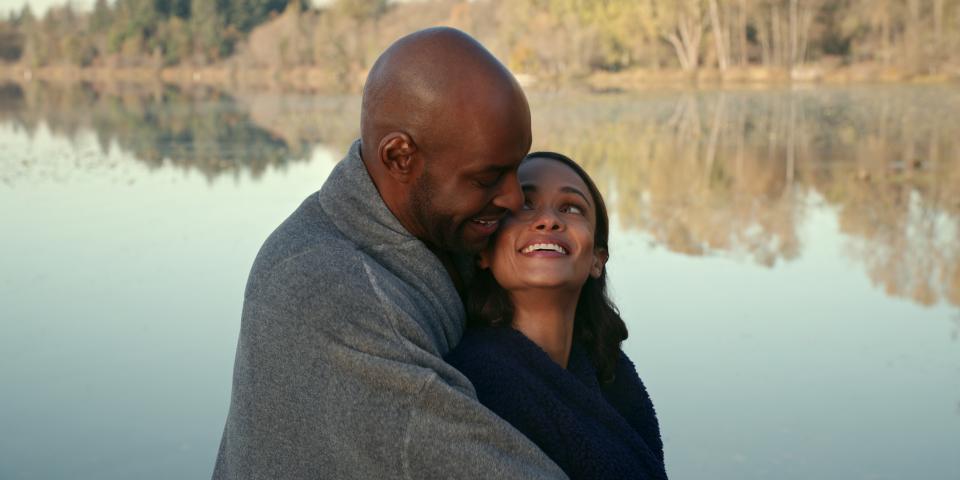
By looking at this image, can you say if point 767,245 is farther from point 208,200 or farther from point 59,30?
point 59,30

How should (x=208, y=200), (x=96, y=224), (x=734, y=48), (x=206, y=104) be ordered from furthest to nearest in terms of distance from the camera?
(x=734, y=48) → (x=206, y=104) → (x=208, y=200) → (x=96, y=224)

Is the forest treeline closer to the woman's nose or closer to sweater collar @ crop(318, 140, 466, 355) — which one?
the woman's nose

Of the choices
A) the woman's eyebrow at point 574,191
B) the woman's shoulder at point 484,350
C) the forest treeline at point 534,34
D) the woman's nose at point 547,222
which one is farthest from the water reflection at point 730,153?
the forest treeline at point 534,34

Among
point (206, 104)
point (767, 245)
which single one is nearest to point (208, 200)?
point (767, 245)

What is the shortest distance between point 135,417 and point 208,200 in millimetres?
7495

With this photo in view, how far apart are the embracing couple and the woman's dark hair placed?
0.02 m

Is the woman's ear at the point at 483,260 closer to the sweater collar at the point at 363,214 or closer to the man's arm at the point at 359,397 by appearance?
the sweater collar at the point at 363,214

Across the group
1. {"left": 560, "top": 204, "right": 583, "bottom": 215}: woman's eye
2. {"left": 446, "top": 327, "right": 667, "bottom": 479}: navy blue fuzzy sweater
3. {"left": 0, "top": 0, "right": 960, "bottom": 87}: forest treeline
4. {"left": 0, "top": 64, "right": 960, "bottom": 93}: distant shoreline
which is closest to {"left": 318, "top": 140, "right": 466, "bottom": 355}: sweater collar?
{"left": 446, "top": 327, "right": 667, "bottom": 479}: navy blue fuzzy sweater

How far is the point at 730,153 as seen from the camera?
16828 mm

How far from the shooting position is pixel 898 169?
1384 centimetres

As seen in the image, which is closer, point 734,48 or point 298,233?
point 298,233

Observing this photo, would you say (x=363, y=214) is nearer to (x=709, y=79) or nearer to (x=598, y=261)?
(x=598, y=261)

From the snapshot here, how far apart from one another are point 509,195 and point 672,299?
5300mm

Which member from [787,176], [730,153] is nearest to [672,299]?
[787,176]
